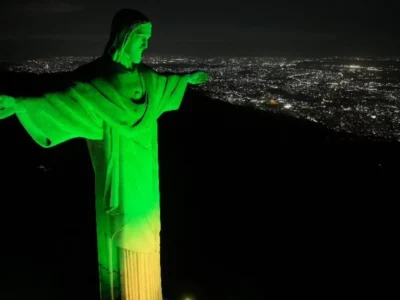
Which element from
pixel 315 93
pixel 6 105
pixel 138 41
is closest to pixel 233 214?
pixel 138 41

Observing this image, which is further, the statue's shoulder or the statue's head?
the statue's shoulder

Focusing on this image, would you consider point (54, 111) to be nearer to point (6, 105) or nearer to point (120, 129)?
point (6, 105)

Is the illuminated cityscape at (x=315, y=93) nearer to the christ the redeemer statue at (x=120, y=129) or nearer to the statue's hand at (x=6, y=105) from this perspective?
the christ the redeemer statue at (x=120, y=129)

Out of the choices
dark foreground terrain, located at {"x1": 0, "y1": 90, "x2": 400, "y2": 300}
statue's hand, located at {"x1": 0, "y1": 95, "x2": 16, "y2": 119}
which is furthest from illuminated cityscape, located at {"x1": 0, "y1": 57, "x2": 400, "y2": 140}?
statue's hand, located at {"x1": 0, "y1": 95, "x2": 16, "y2": 119}


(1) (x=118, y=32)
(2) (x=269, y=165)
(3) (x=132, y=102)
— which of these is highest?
(1) (x=118, y=32)

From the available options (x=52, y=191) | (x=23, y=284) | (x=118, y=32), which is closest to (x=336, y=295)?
(x=23, y=284)

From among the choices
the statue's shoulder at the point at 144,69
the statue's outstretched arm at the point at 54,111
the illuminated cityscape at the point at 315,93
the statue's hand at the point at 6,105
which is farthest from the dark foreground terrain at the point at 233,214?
the statue's hand at the point at 6,105

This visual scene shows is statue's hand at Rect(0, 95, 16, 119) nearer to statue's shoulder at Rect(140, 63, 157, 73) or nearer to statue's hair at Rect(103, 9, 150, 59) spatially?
statue's hair at Rect(103, 9, 150, 59)

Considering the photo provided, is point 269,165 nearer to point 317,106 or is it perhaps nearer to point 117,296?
point 117,296
